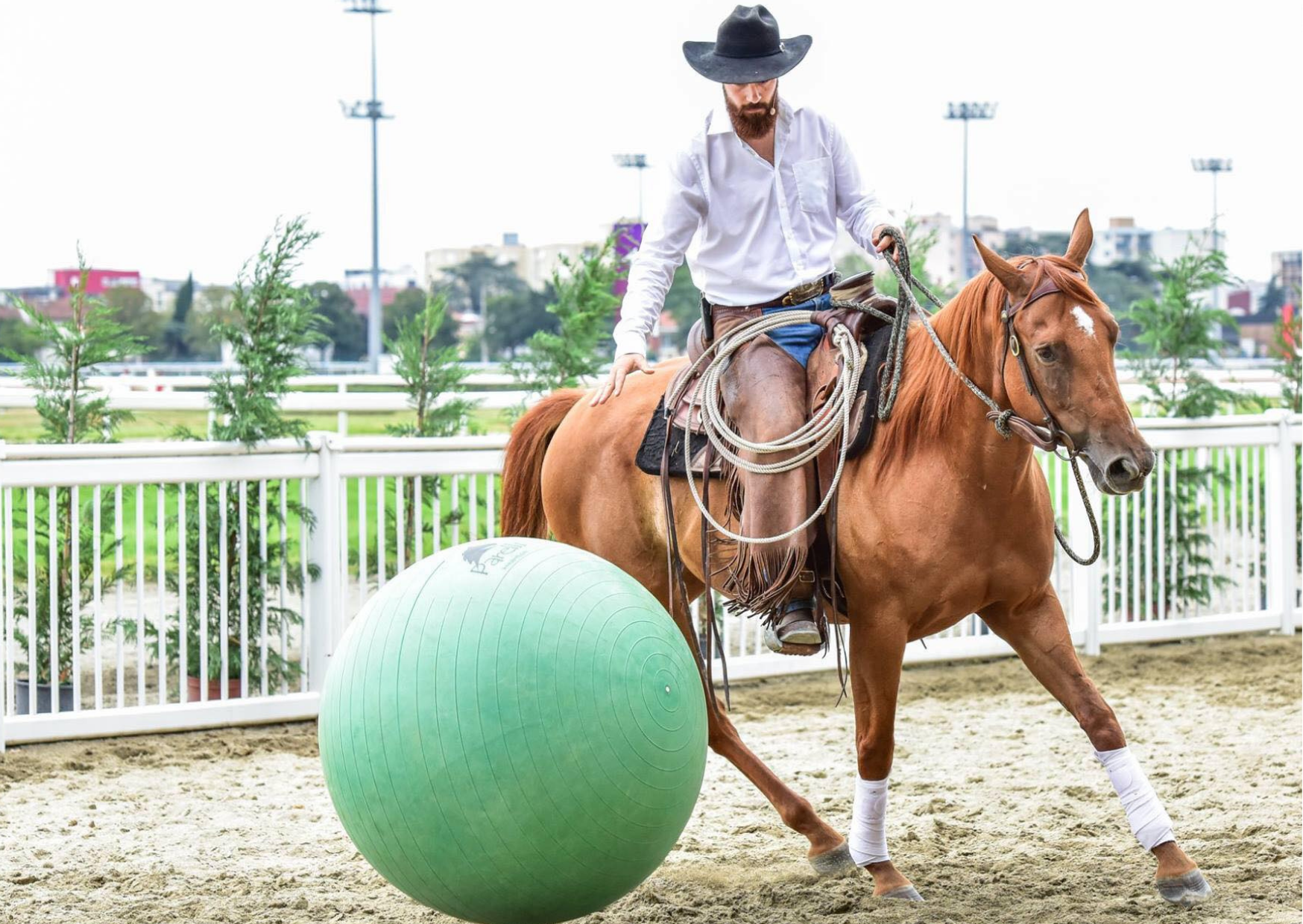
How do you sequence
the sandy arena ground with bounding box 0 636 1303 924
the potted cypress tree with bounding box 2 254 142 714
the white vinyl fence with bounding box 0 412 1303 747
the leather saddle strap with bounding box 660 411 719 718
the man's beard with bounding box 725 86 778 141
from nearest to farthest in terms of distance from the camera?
the sandy arena ground with bounding box 0 636 1303 924 → the man's beard with bounding box 725 86 778 141 → the leather saddle strap with bounding box 660 411 719 718 → the white vinyl fence with bounding box 0 412 1303 747 → the potted cypress tree with bounding box 2 254 142 714

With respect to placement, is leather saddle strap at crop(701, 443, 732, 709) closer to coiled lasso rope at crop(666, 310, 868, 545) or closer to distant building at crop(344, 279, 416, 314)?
coiled lasso rope at crop(666, 310, 868, 545)

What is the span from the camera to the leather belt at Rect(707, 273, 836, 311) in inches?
182

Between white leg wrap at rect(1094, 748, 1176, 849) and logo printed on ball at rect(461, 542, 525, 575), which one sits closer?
logo printed on ball at rect(461, 542, 525, 575)

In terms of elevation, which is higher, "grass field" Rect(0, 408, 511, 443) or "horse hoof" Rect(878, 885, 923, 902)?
"grass field" Rect(0, 408, 511, 443)

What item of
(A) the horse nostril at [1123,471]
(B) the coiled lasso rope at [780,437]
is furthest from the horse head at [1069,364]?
(B) the coiled lasso rope at [780,437]

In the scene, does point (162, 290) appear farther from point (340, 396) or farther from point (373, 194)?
point (340, 396)

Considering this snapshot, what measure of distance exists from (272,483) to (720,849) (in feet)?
11.7

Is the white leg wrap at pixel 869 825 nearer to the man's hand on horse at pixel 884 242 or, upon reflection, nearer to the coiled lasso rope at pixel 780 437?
the coiled lasso rope at pixel 780 437

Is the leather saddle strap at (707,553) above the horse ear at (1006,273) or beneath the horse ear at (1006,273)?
beneath

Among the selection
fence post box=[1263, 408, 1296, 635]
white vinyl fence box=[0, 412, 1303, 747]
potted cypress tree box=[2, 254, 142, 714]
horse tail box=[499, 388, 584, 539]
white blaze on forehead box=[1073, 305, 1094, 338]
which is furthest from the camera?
fence post box=[1263, 408, 1296, 635]

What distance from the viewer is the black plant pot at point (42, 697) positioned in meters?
6.50

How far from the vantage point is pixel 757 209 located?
4.59m

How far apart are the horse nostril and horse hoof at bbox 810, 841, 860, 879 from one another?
157 centimetres

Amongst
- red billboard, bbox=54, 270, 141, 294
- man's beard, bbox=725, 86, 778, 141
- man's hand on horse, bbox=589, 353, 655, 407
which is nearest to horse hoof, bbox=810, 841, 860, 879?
man's hand on horse, bbox=589, 353, 655, 407
